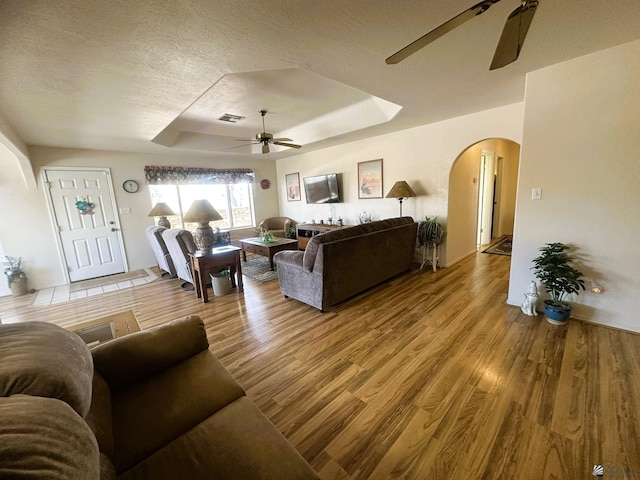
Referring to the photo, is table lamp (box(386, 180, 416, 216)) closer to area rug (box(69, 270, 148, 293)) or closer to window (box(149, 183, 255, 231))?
window (box(149, 183, 255, 231))

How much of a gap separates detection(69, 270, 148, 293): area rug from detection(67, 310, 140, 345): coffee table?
3.29 metres

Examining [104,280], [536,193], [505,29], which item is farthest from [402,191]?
[104,280]

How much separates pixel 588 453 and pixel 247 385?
201 centimetres

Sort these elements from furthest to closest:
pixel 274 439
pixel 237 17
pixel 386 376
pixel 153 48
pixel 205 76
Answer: pixel 205 76
pixel 386 376
pixel 153 48
pixel 237 17
pixel 274 439

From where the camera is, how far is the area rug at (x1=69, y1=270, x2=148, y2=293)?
4.46 metres

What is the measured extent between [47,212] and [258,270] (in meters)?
Result: 3.65

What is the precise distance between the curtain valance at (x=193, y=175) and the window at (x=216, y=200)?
0.51ft

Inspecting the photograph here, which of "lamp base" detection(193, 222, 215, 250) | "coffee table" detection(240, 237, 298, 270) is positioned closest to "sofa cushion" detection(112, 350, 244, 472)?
"lamp base" detection(193, 222, 215, 250)

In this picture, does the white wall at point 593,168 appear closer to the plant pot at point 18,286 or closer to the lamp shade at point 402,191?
the lamp shade at point 402,191

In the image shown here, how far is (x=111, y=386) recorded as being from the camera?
1287 millimetres

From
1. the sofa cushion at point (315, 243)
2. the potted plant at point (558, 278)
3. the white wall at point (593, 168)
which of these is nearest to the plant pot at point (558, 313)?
the potted plant at point (558, 278)

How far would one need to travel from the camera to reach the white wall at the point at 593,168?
2223 millimetres

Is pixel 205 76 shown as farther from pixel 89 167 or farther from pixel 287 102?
pixel 89 167

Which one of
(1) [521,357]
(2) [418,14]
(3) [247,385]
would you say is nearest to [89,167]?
(3) [247,385]
